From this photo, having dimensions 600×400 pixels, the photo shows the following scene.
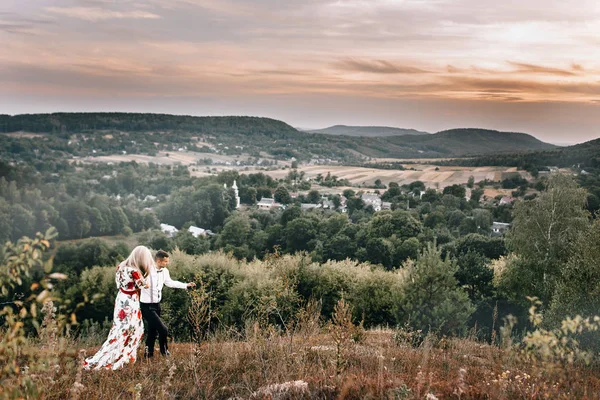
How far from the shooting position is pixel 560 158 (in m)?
72.8

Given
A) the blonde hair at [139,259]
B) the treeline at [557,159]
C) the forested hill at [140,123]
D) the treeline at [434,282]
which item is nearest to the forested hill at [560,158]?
the treeline at [557,159]

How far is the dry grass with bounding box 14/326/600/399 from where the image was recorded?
462cm

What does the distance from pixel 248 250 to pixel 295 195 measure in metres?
41.0

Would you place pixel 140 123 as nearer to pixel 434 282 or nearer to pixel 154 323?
pixel 434 282

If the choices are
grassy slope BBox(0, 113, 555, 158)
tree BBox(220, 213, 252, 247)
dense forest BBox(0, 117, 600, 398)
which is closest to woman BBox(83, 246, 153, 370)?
dense forest BBox(0, 117, 600, 398)

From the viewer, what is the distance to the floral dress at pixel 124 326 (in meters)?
6.35

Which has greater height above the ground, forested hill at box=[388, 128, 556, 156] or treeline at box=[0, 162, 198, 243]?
forested hill at box=[388, 128, 556, 156]

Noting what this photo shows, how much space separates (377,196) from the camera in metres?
81.2

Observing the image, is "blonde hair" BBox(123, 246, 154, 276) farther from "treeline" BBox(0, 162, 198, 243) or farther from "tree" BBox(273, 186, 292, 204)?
"tree" BBox(273, 186, 292, 204)

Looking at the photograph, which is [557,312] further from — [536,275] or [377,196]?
[377,196]

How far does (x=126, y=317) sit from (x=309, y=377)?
311 centimetres

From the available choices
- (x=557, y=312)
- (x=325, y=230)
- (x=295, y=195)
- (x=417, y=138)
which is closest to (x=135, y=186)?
(x=295, y=195)

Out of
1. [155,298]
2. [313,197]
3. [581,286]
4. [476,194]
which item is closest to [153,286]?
[155,298]

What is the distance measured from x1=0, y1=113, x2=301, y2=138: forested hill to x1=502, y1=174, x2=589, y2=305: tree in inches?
5903
